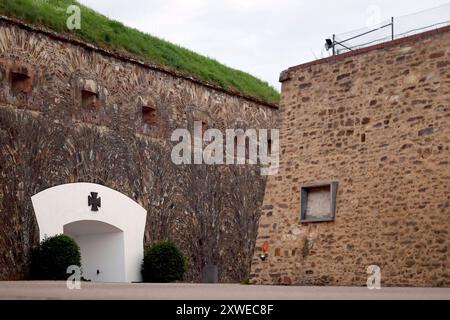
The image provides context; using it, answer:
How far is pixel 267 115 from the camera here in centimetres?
2555

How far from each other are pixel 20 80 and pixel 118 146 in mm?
3199

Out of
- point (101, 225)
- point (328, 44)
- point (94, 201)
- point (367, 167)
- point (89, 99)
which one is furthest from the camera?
point (89, 99)

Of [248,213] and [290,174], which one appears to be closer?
[290,174]

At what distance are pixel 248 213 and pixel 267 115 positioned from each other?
3.50 m

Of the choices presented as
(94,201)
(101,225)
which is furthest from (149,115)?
(101,225)

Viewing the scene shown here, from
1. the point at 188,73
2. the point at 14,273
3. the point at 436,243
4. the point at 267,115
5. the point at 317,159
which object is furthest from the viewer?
the point at 267,115

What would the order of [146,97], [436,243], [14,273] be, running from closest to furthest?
[436,243]
[14,273]
[146,97]

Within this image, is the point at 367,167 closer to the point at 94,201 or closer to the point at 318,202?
the point at 318,202

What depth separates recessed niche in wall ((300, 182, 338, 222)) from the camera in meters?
14.6

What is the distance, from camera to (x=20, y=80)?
17.6 m

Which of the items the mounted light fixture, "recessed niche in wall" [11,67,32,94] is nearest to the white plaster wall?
"recessed niche in wall" [11,67,32,94]

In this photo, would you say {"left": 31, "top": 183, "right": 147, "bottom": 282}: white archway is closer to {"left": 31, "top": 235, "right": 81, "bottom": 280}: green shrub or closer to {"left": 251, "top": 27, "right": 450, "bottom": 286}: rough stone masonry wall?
{"left": 31, "top": 235, "right": 81, "bottom": 280}: green shrub
